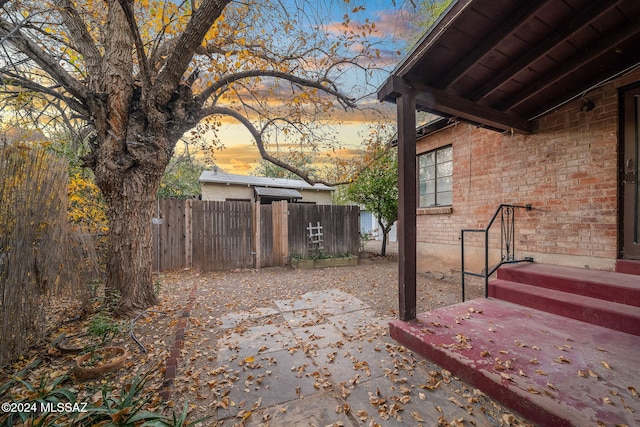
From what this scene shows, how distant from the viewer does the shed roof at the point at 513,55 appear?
8.59 feet

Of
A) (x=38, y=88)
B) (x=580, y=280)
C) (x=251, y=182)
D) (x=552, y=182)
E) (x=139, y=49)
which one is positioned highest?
(x=139, y=49)

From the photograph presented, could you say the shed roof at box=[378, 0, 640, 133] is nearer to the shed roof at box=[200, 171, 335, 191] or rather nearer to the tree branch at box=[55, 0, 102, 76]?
the tree branch at box=[55, 0, 102, 76]

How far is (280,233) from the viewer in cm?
800

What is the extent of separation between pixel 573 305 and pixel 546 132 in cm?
281

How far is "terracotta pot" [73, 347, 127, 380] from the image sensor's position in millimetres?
2262

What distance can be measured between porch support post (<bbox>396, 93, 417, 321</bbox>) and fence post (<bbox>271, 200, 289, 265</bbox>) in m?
5.30

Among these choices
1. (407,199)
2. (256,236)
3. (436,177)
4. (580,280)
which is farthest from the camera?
(256,236)

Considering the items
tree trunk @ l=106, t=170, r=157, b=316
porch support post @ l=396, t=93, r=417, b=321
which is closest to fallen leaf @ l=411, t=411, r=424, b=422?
porch support post @ l=396, t=93, r=417, b=321

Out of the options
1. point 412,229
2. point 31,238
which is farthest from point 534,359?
point 31,238

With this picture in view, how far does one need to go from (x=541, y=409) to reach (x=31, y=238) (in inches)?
181

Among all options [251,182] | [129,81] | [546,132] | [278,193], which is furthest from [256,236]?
[546,132]

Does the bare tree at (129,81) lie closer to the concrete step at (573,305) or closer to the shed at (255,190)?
the concrete step at (573,305)

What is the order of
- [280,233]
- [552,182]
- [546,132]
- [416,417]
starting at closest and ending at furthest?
[416,417] → [552,182] → [546,132] → [280,233]

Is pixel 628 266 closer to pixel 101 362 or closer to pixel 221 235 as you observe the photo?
pixel 101 362
